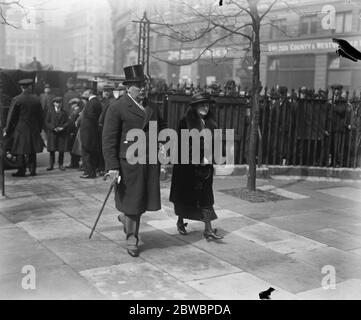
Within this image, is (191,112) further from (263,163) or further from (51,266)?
(263,163)

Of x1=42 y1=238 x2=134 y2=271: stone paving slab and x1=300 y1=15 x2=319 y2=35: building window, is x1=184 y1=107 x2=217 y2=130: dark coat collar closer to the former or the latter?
x1=42 y1=238 x2=134 y2=271: stone paving slab

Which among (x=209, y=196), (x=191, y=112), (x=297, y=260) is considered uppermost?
(x=191, y=112)

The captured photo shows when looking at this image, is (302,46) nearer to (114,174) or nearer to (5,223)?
(5,223)

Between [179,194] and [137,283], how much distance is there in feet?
6.48

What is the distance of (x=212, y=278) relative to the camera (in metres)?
4.81

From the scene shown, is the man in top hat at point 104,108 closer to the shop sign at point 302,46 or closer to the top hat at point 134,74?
the top hat at point 134,74

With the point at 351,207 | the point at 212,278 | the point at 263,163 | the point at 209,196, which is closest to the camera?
the point at 212,278

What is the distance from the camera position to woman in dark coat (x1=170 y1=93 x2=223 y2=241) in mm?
6184

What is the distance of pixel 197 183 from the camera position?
6266mm

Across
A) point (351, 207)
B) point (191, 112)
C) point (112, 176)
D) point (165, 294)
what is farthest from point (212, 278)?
point (351, 207)

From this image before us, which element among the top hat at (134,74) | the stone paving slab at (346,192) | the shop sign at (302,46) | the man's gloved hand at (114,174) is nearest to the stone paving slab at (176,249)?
the stone paving slab at (346,192)

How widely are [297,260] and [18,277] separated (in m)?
2.92

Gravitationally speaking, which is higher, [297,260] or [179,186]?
[179,186]
